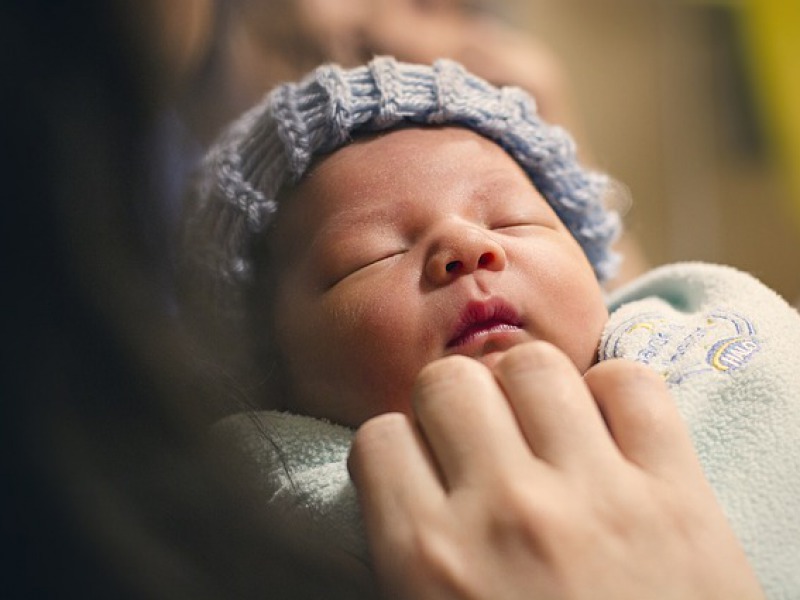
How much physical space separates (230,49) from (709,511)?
0.89 metres

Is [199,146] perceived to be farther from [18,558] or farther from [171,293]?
[18,558]

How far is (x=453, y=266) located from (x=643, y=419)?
24cm

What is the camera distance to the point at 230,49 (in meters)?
1.12

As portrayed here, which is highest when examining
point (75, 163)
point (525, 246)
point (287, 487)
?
point (75, 163)

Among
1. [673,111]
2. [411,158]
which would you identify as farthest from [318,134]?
[673,111]

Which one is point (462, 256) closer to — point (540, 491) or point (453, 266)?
point (453, 266)

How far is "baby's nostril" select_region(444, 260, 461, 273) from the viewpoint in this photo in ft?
2.24

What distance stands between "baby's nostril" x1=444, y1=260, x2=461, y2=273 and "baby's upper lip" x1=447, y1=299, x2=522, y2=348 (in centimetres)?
4

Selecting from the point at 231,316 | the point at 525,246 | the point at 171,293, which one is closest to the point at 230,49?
the point at 231,316

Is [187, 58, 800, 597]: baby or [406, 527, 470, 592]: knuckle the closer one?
[406, 527, 470, 592]: knuckle

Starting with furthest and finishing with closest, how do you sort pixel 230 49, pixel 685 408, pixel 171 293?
pixel 230 49 → pixel 685 408 → pixel 171 293

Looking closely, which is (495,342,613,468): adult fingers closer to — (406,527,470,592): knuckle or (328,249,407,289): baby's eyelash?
(406,527,470,592): knuckle

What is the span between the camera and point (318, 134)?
81cm

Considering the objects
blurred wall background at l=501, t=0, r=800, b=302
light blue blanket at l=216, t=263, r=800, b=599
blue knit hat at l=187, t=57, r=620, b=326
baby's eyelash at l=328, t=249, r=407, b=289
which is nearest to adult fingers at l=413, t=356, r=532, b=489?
light blue blanket at l=216, t=263, r=800, b=599
